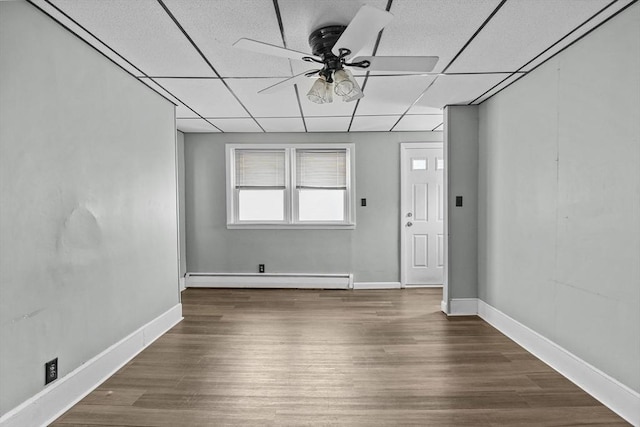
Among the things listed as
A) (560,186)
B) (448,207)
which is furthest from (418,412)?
(448,207)

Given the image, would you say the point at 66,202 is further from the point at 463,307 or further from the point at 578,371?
the point at 463,307

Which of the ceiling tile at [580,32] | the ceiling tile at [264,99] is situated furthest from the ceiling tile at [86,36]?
the ceiling tile at [580,32]

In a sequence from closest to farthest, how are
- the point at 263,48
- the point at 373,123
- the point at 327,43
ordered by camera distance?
the point at 263,48
the point at 327,43
the point at 373,123

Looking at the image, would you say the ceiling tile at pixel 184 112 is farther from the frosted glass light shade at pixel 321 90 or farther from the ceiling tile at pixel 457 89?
the ceiling tile at pixel 457 89

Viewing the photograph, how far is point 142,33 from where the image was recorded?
2223 mm

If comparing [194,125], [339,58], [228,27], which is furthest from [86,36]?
[194,125]

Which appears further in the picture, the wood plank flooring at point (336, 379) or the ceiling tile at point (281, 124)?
the ceiling tile at point (281, 124)

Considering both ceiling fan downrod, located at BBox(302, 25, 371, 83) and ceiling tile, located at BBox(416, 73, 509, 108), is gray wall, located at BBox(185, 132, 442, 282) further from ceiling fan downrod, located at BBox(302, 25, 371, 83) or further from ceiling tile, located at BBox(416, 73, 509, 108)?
ceiling fan downrod, located at BBox(302, 25, 371, 83)

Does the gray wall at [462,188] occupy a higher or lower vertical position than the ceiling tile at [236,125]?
lower

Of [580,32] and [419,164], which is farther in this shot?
[419,164]

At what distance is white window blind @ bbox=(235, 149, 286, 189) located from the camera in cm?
533

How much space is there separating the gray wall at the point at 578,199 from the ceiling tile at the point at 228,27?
213 centimetres

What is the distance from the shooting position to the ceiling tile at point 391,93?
309 cm

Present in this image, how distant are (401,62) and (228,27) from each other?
1.12m
